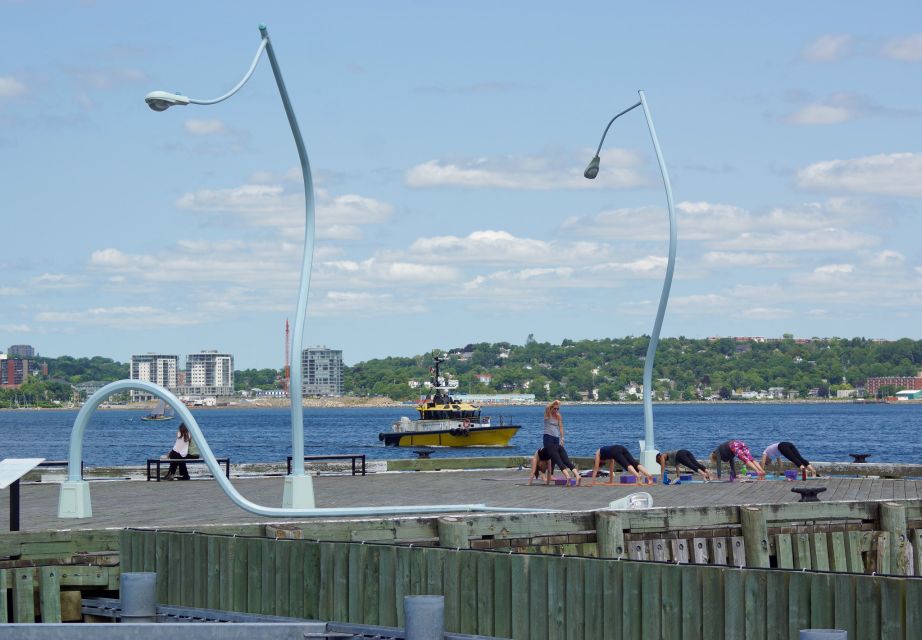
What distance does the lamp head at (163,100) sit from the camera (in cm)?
2041

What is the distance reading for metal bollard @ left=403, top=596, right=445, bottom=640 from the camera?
13516 mm

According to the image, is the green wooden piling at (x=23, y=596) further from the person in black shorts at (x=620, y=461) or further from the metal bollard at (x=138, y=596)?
the person in black shorts at (x=620, y=461)

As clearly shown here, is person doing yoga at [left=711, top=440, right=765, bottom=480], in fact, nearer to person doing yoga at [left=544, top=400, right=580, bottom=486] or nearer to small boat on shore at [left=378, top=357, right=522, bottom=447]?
person doing yoga at [left=544, top=400, right=580, bottom=486]

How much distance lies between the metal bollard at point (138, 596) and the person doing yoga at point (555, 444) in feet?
40.7

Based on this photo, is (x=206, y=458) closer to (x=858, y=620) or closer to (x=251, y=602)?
(x=251, y=602)

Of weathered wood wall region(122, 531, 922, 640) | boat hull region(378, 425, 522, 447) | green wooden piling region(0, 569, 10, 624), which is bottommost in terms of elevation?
boat hull region(378, 425, 522, 447)

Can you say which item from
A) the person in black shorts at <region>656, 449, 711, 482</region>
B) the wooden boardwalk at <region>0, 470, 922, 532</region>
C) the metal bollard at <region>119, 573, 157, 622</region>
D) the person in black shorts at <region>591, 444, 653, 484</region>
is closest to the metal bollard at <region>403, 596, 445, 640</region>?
the metal bollard at <region>119, 573, 157, 622</region>

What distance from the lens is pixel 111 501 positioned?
24656mm

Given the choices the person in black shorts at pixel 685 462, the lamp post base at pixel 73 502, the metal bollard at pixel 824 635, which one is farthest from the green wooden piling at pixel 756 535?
the lamp post base at pixel 73 502

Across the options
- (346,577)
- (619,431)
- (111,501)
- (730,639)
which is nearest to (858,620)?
(730,639)

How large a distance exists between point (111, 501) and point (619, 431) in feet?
450

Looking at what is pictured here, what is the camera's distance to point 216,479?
20.5m

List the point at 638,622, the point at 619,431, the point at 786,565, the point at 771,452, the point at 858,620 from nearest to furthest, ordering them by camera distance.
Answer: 1. the point at 858,620
2. the point at 638,622
3. the point at 786,565
4. the point at 771,452
5. the point at 619,431

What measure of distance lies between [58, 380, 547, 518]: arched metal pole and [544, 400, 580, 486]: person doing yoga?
650cm
